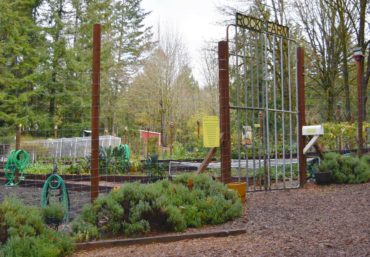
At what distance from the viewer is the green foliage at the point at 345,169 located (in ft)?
28.0

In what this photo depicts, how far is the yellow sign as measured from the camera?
21.5 ft

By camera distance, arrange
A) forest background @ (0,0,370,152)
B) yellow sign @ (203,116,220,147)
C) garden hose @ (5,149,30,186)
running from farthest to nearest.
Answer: forest background @ (0,0,370,152) → garden hose @ (5,149,30,186) → yellow sign @ (203,116,220,147)

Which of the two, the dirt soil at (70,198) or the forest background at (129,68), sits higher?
the forest background at (129,68)

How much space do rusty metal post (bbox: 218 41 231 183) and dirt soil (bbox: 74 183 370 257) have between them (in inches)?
25.5

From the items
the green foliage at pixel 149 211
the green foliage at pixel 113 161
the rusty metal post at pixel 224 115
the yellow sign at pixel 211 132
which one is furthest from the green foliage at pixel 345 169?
the green foliage at pixel 113 161

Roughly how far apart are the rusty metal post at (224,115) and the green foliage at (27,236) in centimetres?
314

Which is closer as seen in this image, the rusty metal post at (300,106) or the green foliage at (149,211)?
the green foliage at (149,211)

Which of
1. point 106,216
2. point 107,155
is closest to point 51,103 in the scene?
point 107,155

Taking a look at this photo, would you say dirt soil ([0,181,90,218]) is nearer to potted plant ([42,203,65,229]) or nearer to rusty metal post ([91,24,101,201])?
rusty metal post ([91,24,101,201])

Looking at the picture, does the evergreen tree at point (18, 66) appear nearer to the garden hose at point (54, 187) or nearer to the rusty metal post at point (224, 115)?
the garden hose at point (54, 187)

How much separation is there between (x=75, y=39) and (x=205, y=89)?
9959 mm

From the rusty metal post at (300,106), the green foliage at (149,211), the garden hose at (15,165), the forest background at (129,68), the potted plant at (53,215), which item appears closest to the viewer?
the potted plant at (53,215)

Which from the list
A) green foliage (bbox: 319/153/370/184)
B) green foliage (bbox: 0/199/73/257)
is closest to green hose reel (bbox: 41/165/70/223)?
green foliage (bbox: 0/199/73/257)

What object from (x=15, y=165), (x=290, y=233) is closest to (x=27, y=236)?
(x=290, y=233)
